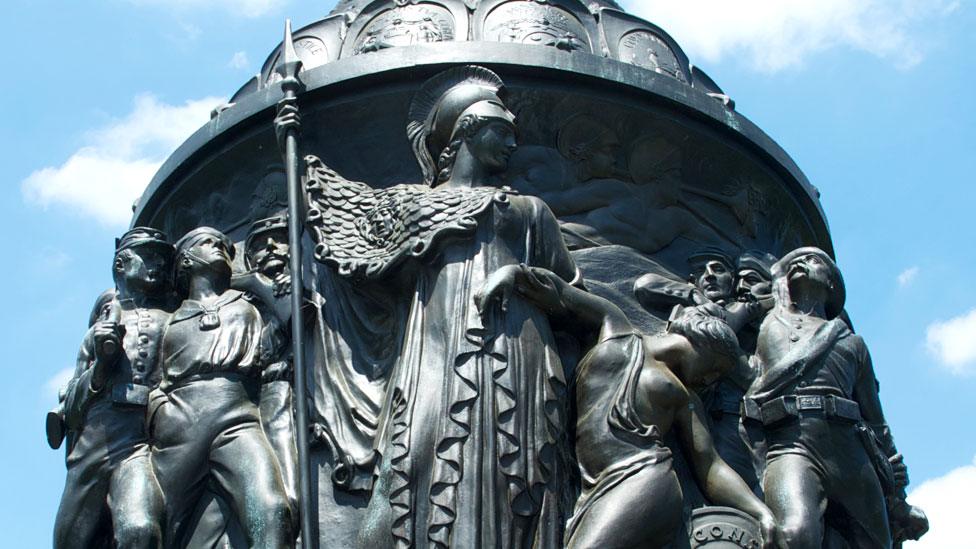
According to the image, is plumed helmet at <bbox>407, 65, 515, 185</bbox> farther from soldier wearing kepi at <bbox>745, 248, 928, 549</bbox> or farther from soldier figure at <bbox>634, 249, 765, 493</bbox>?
soldier wearing kepi at <bbox>745, 248, 928, 549</bbox>

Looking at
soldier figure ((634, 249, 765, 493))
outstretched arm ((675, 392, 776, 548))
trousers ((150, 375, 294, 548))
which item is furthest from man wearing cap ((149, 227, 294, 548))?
soldier figure ((634, 249, 765, 493))

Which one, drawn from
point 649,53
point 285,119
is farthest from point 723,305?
point 285,119

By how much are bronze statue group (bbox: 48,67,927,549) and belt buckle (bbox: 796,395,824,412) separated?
1 cm

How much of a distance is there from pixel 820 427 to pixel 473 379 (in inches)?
110

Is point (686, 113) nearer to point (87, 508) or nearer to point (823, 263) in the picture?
point (823, 263)

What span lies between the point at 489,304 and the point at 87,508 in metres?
3.35

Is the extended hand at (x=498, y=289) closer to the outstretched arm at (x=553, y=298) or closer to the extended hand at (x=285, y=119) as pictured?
the outstretched arm at (x=553, y=298)

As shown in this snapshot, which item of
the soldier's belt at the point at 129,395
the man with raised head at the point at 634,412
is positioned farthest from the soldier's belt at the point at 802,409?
the soldier's belt at the point at 129,395

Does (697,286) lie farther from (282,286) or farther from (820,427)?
(282,286)

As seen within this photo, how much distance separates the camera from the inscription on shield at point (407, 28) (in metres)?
16.7

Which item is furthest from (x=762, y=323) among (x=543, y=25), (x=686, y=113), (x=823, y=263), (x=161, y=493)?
(x=161, y=493)

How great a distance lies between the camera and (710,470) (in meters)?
14.6

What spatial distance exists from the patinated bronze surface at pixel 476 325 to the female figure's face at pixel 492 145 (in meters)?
0.02

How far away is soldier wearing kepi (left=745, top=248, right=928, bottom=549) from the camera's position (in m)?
14.7
